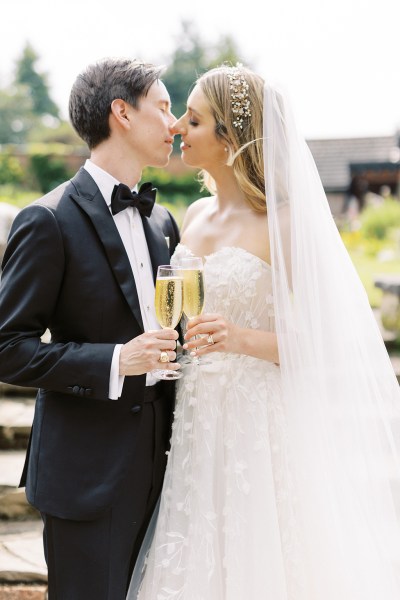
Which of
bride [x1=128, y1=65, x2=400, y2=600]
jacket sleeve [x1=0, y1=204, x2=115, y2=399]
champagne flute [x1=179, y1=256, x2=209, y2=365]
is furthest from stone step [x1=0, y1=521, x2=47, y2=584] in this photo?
champagne flute [x1=179, y1=256, x2=209, y2=365]

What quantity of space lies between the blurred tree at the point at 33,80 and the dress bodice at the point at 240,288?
254 feet

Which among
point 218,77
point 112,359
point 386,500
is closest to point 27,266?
point 112,359

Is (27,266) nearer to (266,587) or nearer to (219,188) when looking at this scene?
(219,188)

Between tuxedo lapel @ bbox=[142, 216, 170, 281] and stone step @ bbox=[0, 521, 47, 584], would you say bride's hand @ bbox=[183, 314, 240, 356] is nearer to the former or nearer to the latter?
tuxedo lapel @ bbox=[142, 216, 170, 281]

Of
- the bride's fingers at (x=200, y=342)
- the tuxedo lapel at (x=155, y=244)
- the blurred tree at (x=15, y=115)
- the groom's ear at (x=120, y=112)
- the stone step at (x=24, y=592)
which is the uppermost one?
the groom's ear at (x=120, y=112)

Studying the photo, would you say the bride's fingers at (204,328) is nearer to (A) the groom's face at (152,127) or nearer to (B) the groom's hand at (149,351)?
(B) the groom's hand at (149,351)

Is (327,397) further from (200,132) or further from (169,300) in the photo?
(200,132)

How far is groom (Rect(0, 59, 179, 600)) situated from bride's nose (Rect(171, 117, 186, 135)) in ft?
0.30

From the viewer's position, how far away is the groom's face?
8.05 ft

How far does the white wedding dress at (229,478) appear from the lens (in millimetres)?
2449

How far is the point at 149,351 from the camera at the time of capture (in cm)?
202

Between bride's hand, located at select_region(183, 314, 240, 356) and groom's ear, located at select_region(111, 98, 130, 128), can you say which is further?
groom's ear, located at select_region(111, 98, 130, 128)

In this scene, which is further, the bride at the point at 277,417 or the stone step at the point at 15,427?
the stone step at the point at 15,427

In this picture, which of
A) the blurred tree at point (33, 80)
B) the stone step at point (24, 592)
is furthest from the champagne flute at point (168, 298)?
the blurred tree at point (33, 80)
